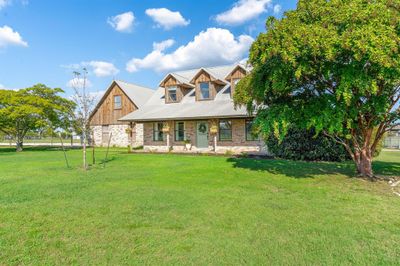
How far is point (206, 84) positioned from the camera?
20.3 metres

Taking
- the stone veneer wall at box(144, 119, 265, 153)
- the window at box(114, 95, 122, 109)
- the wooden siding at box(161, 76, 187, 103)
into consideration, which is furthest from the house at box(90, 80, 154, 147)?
the wooden siding at box(161, 76, 187, 103)

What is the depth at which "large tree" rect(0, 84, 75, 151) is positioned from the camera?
2119 cm

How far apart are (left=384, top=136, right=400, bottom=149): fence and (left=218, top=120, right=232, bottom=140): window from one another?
1654 centimetres

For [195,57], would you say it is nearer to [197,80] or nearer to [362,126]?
[197,80]

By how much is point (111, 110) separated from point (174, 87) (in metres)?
8.66

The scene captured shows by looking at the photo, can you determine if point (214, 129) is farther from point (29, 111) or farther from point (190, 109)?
point (29, 111)

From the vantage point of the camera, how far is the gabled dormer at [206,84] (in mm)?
19766

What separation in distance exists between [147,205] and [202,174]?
13.1ft

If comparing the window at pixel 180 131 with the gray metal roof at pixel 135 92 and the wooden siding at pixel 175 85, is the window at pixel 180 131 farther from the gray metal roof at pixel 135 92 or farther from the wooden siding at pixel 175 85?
the gray metal roof at pixel 135 92

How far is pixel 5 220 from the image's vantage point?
4.63 m

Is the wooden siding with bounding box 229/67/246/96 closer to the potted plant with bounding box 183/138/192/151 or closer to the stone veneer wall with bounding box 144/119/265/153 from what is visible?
the stone veneer wall with bounding box 144/119/265/153

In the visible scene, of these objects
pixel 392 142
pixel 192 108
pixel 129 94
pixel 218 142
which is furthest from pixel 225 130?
pixel 392 142

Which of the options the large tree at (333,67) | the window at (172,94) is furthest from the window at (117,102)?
the large tree at (333,67)

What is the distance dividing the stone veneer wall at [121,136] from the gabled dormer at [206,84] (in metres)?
7.51
